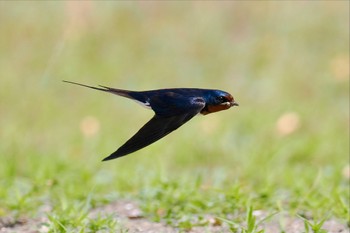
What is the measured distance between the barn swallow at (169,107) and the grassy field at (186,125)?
47 cm

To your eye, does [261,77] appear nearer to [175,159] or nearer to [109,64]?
[109,64]

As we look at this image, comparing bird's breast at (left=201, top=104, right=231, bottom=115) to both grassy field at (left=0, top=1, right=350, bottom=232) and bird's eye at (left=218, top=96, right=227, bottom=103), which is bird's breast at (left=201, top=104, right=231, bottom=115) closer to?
bird's eye at (left=218, top=96, right=227, bottom=103)

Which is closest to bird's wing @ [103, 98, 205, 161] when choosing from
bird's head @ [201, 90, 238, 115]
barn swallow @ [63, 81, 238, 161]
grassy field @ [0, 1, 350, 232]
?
barn swallow @ [63, 81, 238, 161]

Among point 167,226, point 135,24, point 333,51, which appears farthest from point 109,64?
point 167,226

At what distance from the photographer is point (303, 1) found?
32.8 ft

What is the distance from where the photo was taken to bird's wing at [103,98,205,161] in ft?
10.1

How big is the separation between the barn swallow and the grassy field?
1.53ft

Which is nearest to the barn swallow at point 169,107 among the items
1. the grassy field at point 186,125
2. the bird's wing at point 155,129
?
the bird's wing at point 155,129

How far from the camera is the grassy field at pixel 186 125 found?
423 centimetres

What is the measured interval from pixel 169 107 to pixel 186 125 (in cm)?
357

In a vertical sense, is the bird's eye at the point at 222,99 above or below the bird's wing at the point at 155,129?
above

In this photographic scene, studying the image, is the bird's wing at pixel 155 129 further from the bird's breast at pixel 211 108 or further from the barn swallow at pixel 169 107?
the bird's breast at pixel 211 108

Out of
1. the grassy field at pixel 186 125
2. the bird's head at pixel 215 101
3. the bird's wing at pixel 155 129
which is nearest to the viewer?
the bird's wing at pixel 155 129

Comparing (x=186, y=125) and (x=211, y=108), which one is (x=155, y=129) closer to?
(x=211, y=108)
